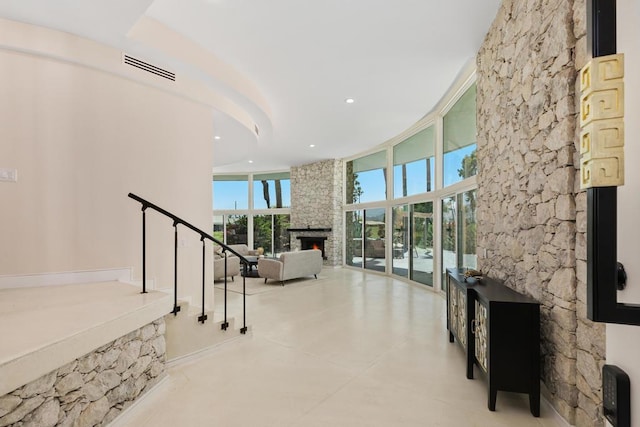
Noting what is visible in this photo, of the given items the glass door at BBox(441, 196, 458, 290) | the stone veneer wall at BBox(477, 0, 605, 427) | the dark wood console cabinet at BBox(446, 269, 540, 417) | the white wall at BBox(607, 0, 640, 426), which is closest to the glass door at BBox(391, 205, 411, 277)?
the glass door at BBox(441, 196, 458, 290)

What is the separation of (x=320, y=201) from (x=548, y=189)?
882 cm

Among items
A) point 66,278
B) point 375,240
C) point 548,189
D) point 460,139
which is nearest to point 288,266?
point 375,240

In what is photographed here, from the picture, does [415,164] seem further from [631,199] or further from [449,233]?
[631,199]

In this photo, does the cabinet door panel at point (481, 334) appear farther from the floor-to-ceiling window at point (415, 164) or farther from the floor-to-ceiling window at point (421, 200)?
the floor-to-ceiling window at point (415, 164)

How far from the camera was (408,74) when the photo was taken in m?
4.68

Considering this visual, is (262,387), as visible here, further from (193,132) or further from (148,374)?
(193,132)

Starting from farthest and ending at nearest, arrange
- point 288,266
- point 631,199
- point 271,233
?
1. point 271,233
2. point 288,266
3. point 631,199

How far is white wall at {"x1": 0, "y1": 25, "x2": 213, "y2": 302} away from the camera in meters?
3.24

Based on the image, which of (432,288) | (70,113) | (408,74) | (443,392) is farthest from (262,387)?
(432,288)

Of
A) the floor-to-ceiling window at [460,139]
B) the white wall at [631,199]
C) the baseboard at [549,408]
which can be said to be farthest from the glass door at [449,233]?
the white wall at [631,199]

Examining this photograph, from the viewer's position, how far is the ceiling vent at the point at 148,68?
3783 millimetres

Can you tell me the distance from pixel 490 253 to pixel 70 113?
4.85 meters

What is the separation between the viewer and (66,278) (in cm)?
344

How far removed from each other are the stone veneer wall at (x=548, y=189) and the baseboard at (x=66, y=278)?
4.21 metres
